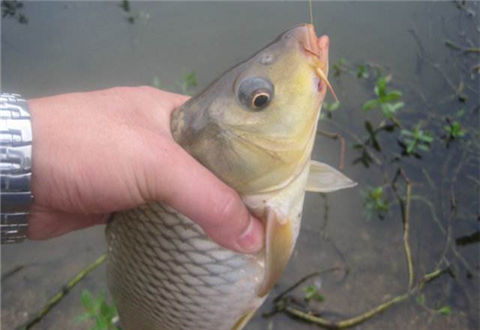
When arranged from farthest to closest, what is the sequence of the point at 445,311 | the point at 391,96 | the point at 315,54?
the point at 391,96 → the point at 445,311 → the point at 315,54

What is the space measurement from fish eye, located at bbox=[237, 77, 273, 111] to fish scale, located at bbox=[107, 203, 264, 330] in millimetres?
371

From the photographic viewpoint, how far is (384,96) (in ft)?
8.61

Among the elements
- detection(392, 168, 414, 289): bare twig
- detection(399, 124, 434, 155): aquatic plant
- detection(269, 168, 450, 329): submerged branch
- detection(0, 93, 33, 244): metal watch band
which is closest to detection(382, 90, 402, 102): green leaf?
detection(399, 124, 434, 155): aquatic plant

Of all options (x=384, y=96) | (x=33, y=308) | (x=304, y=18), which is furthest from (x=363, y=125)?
(x=33, y=308)

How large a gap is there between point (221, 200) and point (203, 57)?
2.00 meters

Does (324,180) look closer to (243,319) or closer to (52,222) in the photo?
(243,319)

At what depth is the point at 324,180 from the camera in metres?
1.60

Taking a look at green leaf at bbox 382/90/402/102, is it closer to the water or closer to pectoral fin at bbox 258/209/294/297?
the water

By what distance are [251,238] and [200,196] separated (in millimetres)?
195

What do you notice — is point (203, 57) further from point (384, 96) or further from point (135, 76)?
point (384, 96)

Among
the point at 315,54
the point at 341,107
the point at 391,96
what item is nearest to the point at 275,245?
the point at 315,54

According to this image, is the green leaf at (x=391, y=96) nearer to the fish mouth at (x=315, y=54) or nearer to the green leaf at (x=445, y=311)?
the green leaf at (x=445, y=311)

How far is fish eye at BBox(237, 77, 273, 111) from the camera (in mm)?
1282

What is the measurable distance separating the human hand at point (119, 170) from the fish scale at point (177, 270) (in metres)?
0.06
